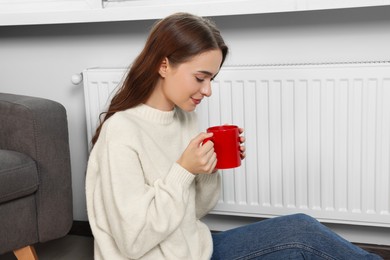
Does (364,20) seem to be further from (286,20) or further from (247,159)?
(247,159)

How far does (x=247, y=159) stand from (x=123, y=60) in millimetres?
554

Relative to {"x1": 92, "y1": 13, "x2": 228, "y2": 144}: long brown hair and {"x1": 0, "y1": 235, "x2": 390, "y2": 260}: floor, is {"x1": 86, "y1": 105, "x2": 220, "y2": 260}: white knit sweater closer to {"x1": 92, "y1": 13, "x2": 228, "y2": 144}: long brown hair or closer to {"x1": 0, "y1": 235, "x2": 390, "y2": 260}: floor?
{"x1": 92, "y1": 13, "x2": 228, "y2": 144}: long brown hair

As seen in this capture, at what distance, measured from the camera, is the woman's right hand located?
3.48 ft

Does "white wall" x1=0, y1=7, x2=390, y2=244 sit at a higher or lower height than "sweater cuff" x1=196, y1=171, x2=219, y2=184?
higher

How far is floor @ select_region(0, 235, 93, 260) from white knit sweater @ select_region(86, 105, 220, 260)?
31.0 inches

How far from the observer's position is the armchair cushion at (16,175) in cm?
147

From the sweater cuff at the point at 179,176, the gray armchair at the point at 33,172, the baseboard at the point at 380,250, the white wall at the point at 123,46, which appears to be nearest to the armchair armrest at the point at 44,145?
→ the gray armchair at the point at 33,172

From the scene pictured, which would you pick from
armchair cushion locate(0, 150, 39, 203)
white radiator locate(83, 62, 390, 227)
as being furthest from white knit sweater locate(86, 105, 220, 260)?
white radiator locate(83, 62, 390, 227)

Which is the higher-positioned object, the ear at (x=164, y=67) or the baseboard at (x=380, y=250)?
the ear at (x=164, y=67)

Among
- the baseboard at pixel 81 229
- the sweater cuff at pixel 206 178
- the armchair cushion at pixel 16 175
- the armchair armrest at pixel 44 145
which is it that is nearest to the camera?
the sweater cuff at pixel 206 178

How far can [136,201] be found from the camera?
1.05m

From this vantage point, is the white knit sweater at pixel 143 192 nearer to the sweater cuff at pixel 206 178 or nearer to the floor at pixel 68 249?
the sweater cuff at pixel 206 178

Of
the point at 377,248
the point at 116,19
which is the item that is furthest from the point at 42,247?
the point at 377,248

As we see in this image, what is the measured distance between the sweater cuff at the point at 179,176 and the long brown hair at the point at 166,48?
7.0 inches
